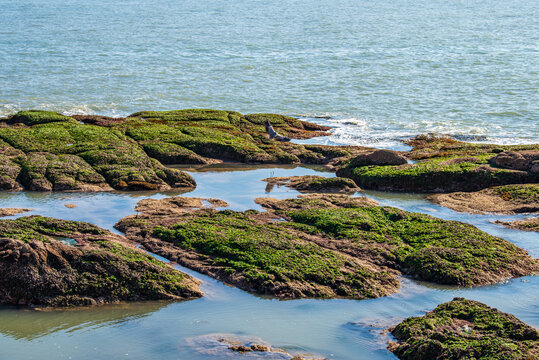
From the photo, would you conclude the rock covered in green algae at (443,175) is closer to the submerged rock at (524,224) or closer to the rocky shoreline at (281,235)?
the rocky shoreline at (281,235)

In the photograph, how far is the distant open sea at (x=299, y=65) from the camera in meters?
38.4

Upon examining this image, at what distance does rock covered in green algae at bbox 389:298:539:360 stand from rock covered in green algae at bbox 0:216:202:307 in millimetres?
4323

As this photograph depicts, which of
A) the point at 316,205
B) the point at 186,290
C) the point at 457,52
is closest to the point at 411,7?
the point at 457,52

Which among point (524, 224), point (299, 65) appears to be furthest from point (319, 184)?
point (299, 65)

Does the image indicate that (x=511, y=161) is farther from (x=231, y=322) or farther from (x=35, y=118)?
(x=35, y=118)

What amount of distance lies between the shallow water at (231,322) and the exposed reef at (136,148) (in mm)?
8816

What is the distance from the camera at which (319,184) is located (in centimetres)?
2117

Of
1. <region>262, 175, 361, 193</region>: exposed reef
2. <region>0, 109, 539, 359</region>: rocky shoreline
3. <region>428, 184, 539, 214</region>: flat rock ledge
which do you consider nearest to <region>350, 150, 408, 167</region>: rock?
<region>0, 109, 539, 359</region>: rocky shoreline

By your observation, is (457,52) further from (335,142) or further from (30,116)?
(30,116)

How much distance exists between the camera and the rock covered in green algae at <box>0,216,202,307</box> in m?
11.9

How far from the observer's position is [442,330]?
10.7m

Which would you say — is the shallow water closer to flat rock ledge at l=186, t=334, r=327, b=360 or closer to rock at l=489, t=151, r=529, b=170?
flat rock ledge at l=186, t=334, r=327, b=360

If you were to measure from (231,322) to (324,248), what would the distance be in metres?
4.20

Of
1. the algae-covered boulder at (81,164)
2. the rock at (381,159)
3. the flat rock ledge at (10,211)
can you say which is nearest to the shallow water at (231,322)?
the flat rock ledge at (10,211)
